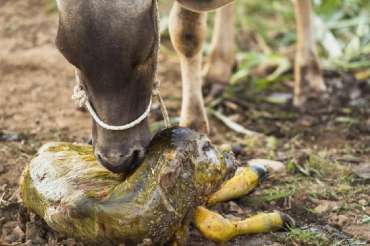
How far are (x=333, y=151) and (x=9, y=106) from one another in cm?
214

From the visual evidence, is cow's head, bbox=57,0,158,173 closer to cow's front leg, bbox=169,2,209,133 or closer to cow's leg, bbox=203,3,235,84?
cow's front leg, bbox=169,2,209,133

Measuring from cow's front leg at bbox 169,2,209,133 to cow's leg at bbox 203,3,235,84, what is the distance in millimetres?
888

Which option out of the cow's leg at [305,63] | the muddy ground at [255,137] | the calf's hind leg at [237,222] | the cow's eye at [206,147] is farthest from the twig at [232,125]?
the cow's eye at [206,147]

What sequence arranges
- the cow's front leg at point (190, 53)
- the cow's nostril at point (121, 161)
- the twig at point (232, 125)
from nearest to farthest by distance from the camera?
the cow's nostril at point (121, 161) → the cow's front leg at point (190, 53) → the twig at point (232, 125)

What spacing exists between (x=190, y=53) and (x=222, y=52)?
3.45 ft

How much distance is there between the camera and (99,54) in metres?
2.86

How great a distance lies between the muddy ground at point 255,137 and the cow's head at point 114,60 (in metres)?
0.43

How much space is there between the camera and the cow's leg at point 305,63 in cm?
534

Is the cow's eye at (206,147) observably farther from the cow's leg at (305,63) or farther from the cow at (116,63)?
the cow's leg at (305,63)

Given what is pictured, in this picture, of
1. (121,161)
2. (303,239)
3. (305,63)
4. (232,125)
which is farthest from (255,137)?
(121,161)

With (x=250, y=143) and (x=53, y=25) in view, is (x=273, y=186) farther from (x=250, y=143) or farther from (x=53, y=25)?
(x=53, y=25)

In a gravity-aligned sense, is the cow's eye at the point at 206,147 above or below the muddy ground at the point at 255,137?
above

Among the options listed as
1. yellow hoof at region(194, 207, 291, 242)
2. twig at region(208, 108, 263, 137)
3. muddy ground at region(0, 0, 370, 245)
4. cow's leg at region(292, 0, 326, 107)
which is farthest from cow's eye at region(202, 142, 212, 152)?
cow's leg at region(292, 0, 326, 107)

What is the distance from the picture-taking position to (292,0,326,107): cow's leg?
17.5ft
